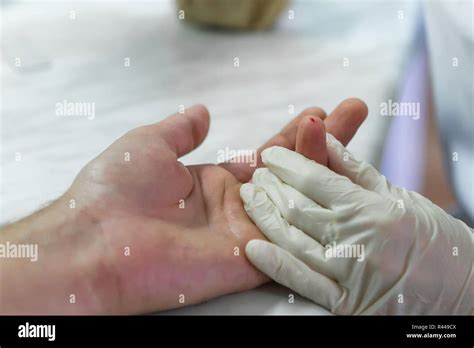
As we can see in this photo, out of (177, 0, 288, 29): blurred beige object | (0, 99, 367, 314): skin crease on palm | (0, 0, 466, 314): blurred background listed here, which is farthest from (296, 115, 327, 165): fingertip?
(177, 0, 288, 29): blurred beige object

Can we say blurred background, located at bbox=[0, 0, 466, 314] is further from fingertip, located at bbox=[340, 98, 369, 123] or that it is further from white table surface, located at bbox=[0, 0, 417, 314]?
fingertip, located at bbox=[340, 98, 369, 123]

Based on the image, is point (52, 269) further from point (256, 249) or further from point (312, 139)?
point (312, 139)

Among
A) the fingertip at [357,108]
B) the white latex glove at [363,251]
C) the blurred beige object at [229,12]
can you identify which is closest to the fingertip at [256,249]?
the white latex glove at [363,251]

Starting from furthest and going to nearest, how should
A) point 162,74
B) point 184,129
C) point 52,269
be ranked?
1. point 162,74
2. point 184,129
3. point 52,269

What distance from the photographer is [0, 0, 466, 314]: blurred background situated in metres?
1.19

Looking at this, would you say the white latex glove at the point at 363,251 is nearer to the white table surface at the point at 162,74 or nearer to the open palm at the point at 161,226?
the open palm at the point at 161,226

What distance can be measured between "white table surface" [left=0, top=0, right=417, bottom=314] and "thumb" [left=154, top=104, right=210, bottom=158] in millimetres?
128

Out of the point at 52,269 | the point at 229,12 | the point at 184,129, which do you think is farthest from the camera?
the point at 229,12

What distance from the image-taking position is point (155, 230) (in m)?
0.86

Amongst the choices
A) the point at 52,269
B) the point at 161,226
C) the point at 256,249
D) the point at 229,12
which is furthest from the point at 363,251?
the point at 229,12

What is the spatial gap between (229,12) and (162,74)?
0.28 metres

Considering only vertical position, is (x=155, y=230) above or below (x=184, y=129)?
below

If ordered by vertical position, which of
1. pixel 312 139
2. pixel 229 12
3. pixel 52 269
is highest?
pixel 229 12

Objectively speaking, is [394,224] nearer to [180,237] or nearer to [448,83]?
[180,237]
